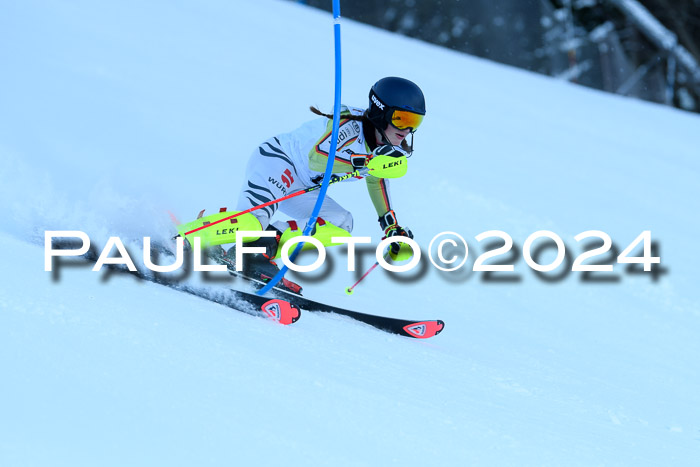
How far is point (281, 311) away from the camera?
3.53 metres

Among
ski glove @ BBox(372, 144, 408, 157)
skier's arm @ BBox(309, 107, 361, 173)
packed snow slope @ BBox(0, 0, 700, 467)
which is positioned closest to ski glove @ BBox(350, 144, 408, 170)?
ski glove @ BBox(372, 144, 408, 157)

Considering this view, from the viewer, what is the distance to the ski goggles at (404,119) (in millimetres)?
3645

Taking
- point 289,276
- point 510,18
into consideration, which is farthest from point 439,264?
point 510,18

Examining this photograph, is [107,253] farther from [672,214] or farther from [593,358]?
[672,214]

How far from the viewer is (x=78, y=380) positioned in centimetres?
225

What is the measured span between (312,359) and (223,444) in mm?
900

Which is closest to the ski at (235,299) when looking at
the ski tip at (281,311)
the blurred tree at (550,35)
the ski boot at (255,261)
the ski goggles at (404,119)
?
the ski tip at (281,311)

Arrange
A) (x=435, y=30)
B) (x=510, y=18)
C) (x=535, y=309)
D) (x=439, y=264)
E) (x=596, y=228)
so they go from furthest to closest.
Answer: (x=435, y=30) < (x=510, y=18) < (x=596, y=228) < (x=439, y=264) < (x=535, y=309)

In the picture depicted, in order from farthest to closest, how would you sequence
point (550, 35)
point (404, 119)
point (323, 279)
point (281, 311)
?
point (550, 35) < point (323, 279) < point (404, 119) < point (281, 311)

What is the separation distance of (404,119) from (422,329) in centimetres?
108

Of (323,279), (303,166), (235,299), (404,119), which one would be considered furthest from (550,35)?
(235,299)

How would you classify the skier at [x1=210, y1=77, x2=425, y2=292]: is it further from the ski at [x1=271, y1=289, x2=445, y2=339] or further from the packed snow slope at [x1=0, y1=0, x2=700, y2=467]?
the packed snow slope at [x1=0, y1=0, x2=700, y2=467]

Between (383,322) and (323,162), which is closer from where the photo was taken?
(323,162)

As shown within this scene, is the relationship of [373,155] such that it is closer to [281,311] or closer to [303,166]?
[303,166]
